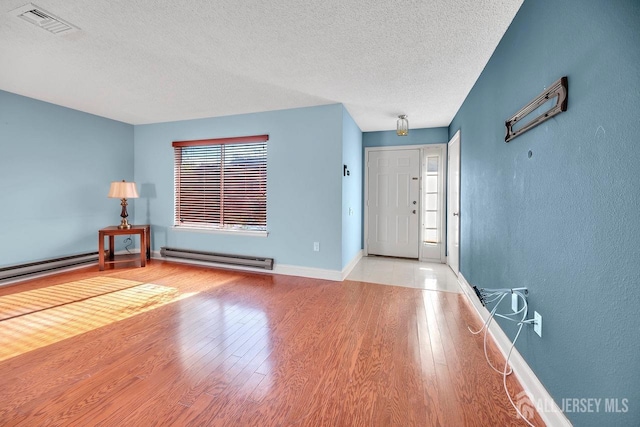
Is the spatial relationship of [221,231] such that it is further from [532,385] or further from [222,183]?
[532,385]

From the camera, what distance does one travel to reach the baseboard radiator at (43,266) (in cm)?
349

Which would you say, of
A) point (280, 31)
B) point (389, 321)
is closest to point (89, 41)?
point (280, 31)

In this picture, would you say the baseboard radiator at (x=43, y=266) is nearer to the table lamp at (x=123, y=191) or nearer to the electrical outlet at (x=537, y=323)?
the table lamp at (x=123, y=191)

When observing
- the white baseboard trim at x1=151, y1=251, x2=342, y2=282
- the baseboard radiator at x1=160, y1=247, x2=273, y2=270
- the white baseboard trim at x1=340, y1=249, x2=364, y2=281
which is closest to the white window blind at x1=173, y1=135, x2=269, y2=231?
the baseboard radiator at x1=160, y1=247, x2=273, y2=270

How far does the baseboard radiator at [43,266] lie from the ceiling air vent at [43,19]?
3136 mm

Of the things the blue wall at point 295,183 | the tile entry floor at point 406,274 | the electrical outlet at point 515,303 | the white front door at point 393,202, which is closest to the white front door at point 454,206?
the tile entry floor at point 406,274

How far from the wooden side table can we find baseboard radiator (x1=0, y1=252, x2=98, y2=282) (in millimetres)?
282

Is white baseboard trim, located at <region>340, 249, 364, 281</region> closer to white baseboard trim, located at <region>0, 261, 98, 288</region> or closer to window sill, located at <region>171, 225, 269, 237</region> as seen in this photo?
window sill, located at <region>171, 225, 269, 237</region>

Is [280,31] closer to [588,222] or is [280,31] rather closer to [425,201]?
[588,222]

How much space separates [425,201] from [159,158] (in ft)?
15.9

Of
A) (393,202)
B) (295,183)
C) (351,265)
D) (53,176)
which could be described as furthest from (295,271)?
(53,176)

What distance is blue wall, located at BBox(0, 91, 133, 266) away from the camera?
3.53 meters

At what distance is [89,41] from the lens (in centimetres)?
230

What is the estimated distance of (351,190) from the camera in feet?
14.6
